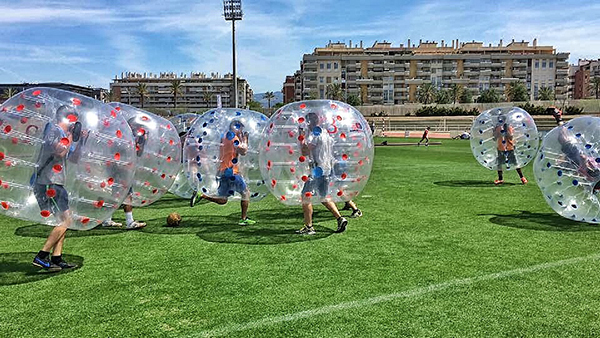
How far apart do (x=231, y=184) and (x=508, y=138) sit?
29.2ft

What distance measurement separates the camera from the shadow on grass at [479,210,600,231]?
8273mm

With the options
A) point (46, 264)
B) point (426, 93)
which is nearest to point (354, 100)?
point (426, 93)

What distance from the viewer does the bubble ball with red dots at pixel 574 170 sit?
8016 millimetres

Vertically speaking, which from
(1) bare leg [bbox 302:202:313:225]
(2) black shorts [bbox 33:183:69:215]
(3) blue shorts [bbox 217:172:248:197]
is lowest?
(1) bare leg [bbox 302:202:313:225]

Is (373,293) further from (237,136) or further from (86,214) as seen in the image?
(237,136)

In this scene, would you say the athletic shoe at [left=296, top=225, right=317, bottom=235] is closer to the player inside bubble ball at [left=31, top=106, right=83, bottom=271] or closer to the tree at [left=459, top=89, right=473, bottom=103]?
the player inside bubble ball at [left=31, top=106, right=83, bottom=271]

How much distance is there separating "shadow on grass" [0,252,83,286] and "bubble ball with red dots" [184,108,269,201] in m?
2.88

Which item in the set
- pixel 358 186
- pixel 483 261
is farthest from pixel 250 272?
pixel 483 261

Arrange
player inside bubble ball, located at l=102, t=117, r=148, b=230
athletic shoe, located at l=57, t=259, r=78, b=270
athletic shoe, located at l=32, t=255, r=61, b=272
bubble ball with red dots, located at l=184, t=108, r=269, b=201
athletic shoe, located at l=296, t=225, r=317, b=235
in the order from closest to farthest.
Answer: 1. athletic shoe, located at l=32, t=255, r=61, b=272
2. athletic shoe, located at l=57, t=259, r=78, b=270
3. athletic shoe, located at l=296, t=225, r=317, b=235
4. player inside bubble ball, located at l=102, t=117, r=148, b=230
5. bubble ball with red dots, located at l=184, t=108, r=269, b=201

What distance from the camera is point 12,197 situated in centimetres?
575

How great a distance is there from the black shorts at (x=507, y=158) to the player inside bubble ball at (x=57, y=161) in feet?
38.6

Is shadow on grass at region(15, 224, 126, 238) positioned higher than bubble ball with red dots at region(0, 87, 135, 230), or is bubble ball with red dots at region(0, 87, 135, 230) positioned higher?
bubble ball with red dots at region(0, 87, 135, 230)

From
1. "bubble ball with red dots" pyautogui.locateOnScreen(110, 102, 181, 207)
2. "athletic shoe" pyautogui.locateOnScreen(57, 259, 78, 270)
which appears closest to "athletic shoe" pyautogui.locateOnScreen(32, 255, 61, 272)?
"athletic shoe" pyautogui.locateOnScreen(57, 259, 78, 270)

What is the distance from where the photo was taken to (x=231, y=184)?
881 cm
